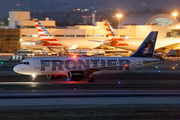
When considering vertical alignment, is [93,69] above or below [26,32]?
below

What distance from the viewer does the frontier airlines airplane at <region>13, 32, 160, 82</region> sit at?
32375mm

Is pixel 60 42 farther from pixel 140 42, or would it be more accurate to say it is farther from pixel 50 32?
pixel 140 42

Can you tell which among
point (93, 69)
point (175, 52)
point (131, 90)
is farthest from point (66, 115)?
point (175, 52)

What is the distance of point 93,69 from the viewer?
32625 millimetres

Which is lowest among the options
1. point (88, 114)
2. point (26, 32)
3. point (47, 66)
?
point (88, 114)

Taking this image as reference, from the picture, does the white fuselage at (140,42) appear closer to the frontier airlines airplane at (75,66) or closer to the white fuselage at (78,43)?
the white fuselage at (78,43)

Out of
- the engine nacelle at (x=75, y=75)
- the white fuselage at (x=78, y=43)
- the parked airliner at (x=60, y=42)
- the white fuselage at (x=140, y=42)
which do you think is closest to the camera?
the engine nacelle at (x=75, y=75)

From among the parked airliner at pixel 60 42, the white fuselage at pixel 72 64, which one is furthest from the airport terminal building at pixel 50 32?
the white fuselage at pixel 72 64

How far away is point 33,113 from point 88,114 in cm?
300

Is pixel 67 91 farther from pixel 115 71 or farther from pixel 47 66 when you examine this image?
pixel 115 71

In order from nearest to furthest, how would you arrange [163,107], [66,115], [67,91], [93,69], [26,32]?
[66,115] → [163,107] → [67,91] → [93,69] → [26,32]

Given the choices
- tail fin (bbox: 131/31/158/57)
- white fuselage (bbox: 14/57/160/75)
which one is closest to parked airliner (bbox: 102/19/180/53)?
tail fin (bbox: 131/31/158/57)

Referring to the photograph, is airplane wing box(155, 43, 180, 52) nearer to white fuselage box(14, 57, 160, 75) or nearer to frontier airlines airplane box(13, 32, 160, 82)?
frontier airlines airplane box(13, 32, 160, 82)

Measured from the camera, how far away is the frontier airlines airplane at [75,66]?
32.4 m
